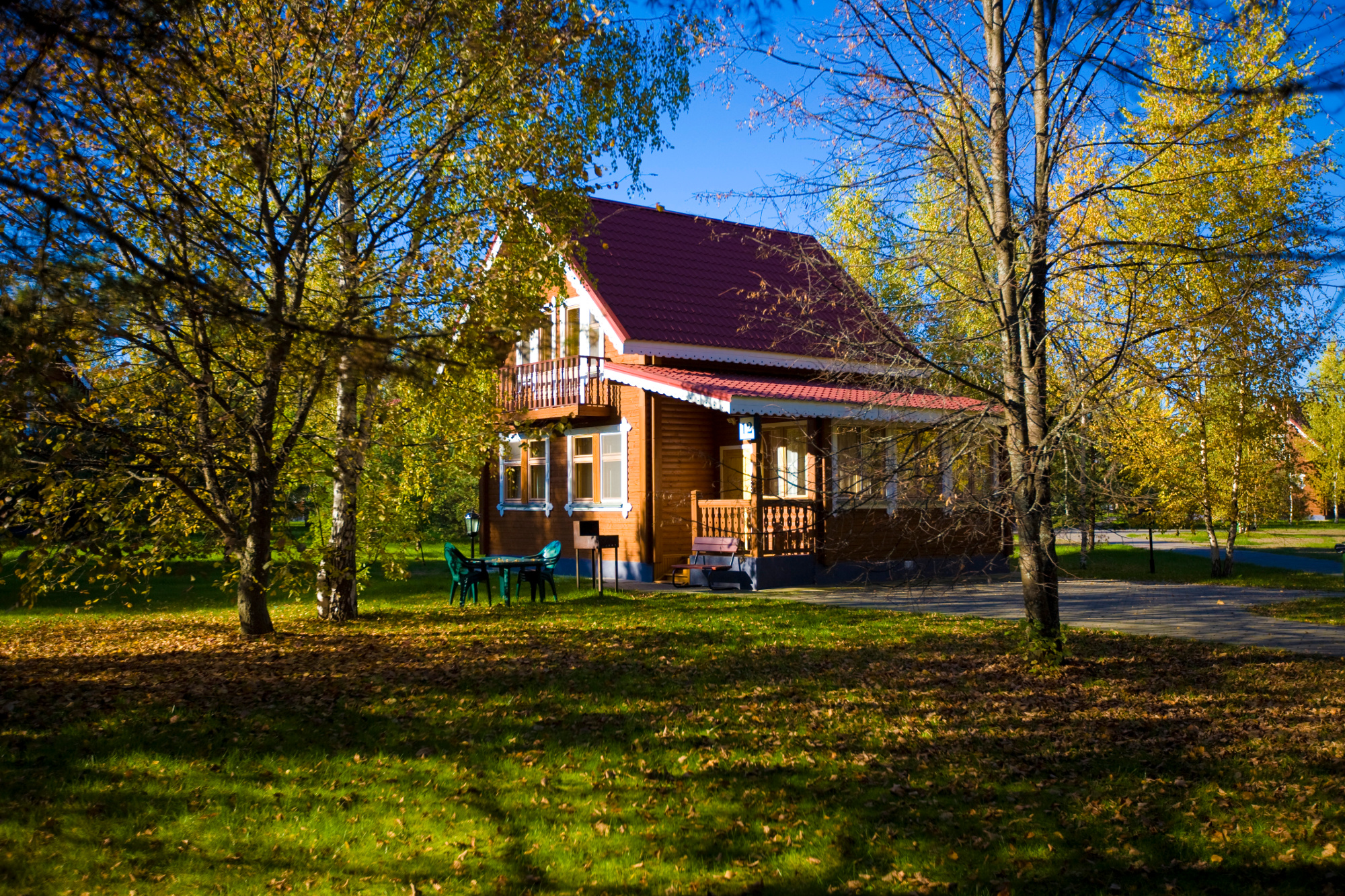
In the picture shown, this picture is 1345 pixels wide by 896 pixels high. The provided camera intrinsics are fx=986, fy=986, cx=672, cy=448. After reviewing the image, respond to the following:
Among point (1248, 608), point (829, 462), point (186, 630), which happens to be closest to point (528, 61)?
point (186, 630)

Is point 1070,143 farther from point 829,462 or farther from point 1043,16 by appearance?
point 829,462

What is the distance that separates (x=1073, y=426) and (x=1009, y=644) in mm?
2834

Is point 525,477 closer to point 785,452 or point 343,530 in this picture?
point 785,452

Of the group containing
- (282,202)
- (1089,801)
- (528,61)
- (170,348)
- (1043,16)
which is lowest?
(1089,801)

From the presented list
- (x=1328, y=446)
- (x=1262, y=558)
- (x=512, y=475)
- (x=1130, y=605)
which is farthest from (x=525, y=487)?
(x=1328, y=446)

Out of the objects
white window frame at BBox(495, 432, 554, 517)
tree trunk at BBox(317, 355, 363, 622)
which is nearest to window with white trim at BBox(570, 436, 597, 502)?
white window frame at BBox(495, 432, 554, 517)

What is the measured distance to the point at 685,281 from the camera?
72.0ft

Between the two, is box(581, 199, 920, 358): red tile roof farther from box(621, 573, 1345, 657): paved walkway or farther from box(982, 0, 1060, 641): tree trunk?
box(982, 0, 1060, 641): tree trunk

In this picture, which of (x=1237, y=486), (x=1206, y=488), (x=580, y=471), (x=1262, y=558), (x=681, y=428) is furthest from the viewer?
(x=1262, y=558)

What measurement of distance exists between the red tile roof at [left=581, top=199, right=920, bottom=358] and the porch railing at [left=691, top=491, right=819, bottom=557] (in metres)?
3.16

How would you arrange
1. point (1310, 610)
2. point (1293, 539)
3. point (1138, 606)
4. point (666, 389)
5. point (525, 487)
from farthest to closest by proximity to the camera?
point (1293, 539) → point (525, 487) → point (666, 389) → point (1138, 606) → point (1310, 610)

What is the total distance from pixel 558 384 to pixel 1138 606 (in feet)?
38.1

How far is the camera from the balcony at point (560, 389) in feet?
64.1

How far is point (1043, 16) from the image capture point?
8914mm
